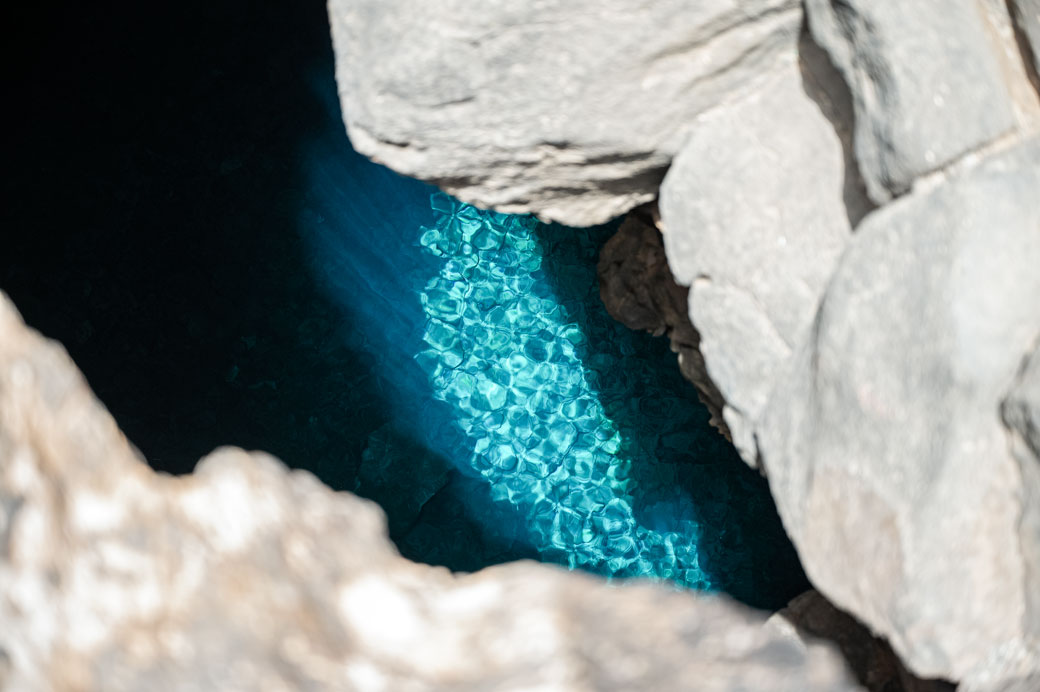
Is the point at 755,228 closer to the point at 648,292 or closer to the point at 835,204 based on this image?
the point at 835,204

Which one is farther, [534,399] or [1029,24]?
[534,399]

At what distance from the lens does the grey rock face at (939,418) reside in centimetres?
118

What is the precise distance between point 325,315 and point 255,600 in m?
2.12

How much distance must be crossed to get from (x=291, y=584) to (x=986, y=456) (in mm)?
947

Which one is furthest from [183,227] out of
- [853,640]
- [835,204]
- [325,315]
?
[853,640]

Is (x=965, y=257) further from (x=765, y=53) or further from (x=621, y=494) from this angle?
(x=621, y=494)

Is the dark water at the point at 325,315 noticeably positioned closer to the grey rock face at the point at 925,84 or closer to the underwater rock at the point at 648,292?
the underwater rock at the point at 648,292

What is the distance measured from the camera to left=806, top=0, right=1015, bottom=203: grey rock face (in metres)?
1.22

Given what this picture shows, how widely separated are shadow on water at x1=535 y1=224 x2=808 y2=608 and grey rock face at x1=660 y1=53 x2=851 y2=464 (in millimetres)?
1515

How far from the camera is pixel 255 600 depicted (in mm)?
1146

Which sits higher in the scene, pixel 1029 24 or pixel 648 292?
pixel 1029 24

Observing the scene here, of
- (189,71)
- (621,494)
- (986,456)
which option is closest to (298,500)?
(986,456)

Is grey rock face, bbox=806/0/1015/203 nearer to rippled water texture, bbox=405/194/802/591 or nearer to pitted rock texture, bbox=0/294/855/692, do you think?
pitted rock texture, bbox=0/294/855/692

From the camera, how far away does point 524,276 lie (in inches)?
127
